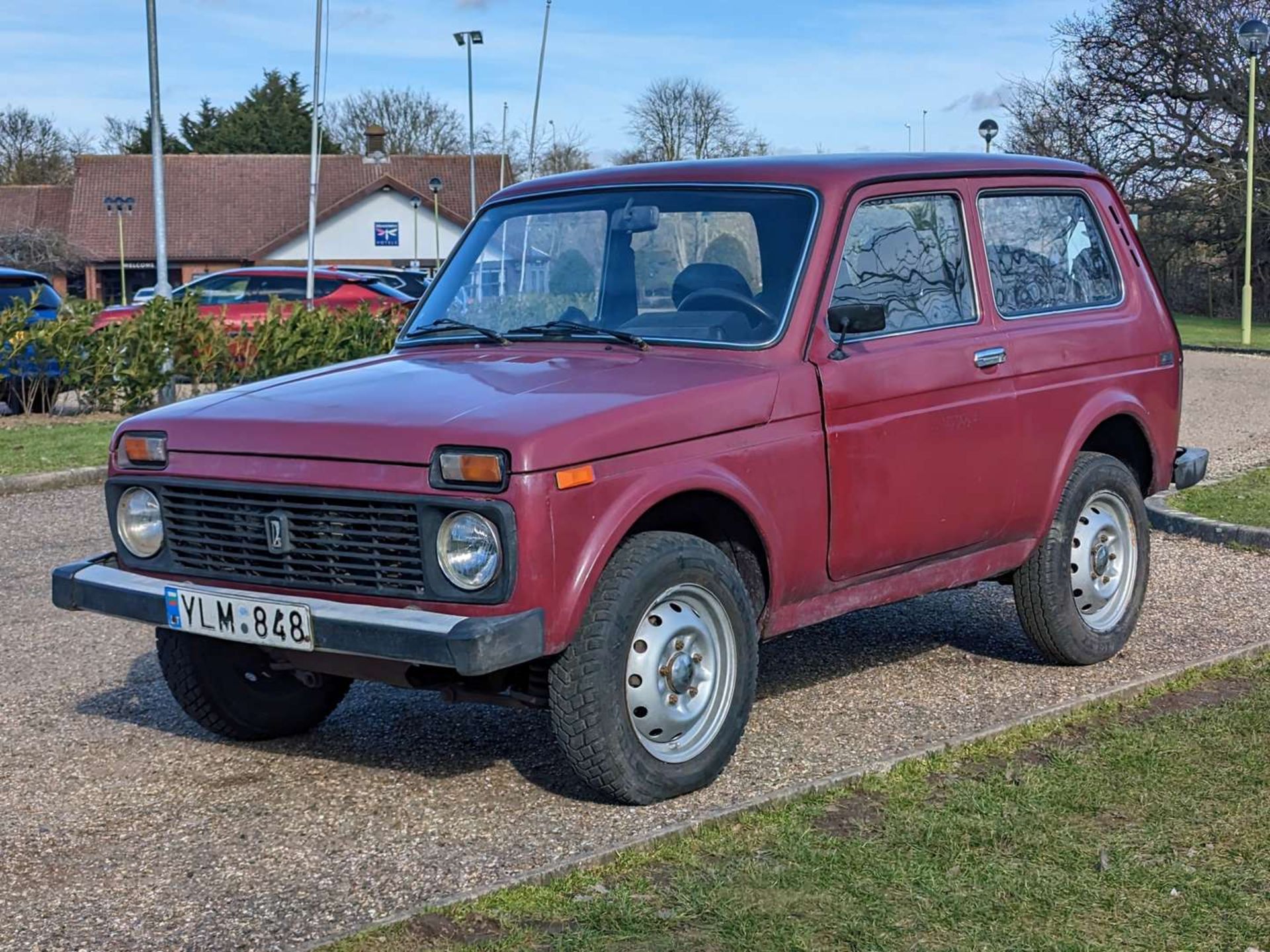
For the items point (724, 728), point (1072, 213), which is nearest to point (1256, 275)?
point (1072, 213)

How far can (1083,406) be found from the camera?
6.71 meters

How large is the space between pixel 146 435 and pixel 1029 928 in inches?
122

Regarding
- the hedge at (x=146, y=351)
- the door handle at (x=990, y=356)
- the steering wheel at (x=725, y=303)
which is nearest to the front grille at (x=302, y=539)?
the steering wheel at (x=725, y=303)

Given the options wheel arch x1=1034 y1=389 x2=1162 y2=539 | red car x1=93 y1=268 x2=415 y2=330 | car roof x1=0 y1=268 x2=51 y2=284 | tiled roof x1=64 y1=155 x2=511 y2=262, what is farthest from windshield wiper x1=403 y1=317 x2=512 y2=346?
tiled roof x1=64 y1=155 x2=511 y2=262

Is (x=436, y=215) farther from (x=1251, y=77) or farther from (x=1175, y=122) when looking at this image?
(x=1251, y=77)

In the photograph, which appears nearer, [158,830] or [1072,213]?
[158,830]

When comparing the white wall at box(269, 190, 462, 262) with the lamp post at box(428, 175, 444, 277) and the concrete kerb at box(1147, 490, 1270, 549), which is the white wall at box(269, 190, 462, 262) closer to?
the lamp post at box(428, 175, 444, 277)

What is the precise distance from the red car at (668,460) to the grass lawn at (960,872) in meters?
0.55

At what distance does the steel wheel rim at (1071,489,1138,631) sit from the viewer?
6855 mm

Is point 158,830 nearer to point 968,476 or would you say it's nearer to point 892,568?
point 892,568

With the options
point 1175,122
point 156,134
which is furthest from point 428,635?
point 1175,122

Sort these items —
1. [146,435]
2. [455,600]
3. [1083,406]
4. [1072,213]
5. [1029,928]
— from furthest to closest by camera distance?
[1072,213], [1083,406], [146,435], [455,600], [1029,928]

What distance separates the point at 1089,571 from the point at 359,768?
3127mm

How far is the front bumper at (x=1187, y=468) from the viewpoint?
7355 millimetres
